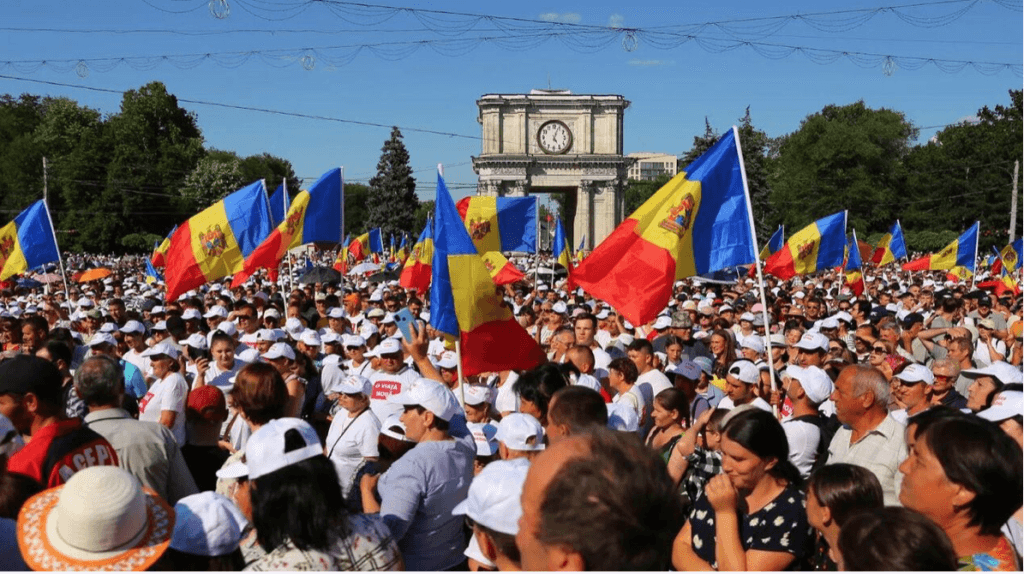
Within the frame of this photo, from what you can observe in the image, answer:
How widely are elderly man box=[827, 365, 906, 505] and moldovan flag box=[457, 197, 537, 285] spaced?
35.4 ft

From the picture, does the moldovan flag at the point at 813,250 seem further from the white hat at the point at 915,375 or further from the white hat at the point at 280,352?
the white hat at the point at 280,352

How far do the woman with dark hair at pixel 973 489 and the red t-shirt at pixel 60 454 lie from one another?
3.31m

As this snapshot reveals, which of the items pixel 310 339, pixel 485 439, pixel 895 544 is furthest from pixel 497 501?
pixel 310 339

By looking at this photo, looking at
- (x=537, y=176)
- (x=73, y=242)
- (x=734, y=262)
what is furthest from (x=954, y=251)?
(x=73, y=242)

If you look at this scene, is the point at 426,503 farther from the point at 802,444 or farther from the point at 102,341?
the point at 102,341

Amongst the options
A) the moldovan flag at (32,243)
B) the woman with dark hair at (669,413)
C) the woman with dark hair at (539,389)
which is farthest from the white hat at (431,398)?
the moldovan flag at (32,243)

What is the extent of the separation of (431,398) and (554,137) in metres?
68.2

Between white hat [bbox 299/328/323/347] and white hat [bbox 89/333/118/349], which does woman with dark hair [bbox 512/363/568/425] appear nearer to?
white hat [bbox 299/328/323/347]

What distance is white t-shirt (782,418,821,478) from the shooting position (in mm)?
5459

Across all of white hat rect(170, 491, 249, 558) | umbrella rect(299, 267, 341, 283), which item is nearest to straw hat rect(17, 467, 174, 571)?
white hat rect(170, 491, 249, 558)

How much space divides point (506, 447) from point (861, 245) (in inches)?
934

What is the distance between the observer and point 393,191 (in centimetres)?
8338

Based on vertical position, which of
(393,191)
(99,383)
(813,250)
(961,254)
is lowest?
(99,383)

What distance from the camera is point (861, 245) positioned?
2648 centimetres
